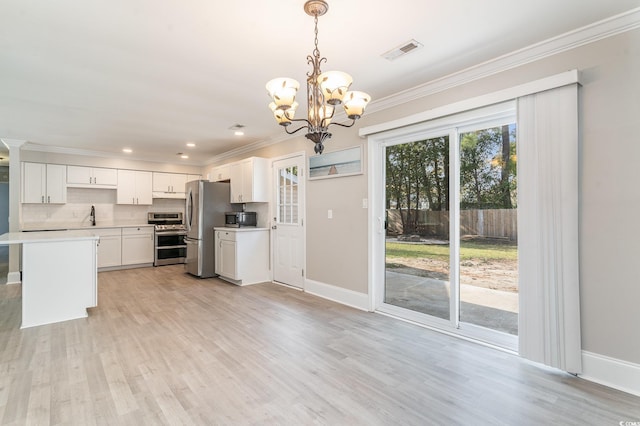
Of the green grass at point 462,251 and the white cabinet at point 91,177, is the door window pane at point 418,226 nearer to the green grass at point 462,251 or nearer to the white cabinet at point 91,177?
the green grass at point 462,251

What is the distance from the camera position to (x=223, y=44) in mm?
2303

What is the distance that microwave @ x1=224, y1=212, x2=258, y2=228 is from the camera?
5296 millimetres

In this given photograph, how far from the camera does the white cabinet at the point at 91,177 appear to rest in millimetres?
5883

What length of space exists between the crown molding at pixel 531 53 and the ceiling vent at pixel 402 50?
0.65 meters

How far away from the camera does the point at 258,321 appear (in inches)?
129

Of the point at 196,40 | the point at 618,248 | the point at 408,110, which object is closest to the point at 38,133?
the point at 196,40

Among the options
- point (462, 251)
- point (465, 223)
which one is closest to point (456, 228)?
point (465, 223)

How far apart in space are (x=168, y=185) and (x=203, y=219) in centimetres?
218

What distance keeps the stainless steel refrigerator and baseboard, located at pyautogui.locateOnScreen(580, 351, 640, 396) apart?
5041 millimetres

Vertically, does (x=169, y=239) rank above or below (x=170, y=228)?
below

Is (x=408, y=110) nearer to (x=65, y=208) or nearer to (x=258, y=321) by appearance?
(x=258, y=321)

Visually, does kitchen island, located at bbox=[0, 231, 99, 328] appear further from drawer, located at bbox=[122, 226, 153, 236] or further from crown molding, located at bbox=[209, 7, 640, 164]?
crown molding, located at bbox=[209, 7, 640, 164]

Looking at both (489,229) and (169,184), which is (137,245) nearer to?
(169,184)

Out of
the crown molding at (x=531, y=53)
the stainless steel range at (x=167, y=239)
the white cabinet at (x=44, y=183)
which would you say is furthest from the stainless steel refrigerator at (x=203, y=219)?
the crown molding at (x=531, y=53)
